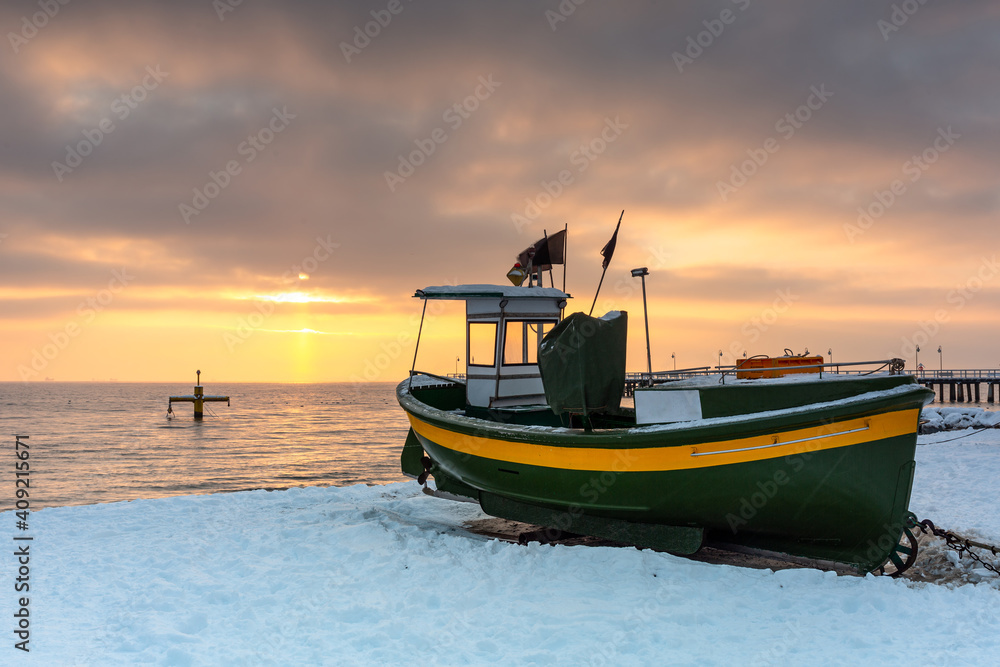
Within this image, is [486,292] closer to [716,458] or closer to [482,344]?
[482,344]

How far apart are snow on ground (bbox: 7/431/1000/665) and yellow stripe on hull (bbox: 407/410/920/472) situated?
104 cm

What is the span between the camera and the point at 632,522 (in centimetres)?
743

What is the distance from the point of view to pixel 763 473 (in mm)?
6395

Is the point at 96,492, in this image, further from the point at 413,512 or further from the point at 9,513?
the point at 413,512

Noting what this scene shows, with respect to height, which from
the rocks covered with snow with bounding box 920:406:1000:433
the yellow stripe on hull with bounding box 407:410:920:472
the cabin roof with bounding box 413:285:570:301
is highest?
the cabin roof with bounding box 413:285:570:301

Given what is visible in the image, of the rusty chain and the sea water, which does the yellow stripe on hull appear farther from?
the sea water

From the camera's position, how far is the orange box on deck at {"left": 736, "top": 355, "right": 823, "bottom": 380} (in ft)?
25.0

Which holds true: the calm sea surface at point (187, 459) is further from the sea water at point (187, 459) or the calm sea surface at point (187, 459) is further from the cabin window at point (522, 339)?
the cabin window at point (522, 339)

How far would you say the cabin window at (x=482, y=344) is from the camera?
10438mm

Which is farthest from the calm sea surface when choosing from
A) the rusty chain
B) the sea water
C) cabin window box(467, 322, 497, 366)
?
the rusty chain

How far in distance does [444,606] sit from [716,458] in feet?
10.4

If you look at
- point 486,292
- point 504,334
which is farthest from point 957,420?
point 486,292

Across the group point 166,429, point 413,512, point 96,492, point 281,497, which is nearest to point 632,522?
point 413,512

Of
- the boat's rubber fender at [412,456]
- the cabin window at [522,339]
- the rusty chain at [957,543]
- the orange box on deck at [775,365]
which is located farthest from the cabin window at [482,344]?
the rusty chain at [957,543]
